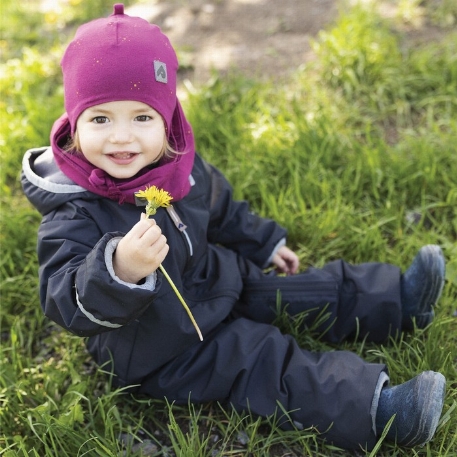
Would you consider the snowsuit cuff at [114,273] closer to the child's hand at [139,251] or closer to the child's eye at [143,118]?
the child's hand at [139,251]

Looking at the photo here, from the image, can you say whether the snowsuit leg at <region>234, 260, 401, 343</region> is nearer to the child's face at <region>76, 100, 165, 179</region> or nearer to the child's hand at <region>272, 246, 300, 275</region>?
the child's hand at <region>272, 246, 300, 275</region>

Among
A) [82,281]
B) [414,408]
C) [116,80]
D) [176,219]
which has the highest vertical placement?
[116,80]

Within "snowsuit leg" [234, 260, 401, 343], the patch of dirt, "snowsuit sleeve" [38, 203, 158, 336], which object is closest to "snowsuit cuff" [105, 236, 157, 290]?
"snowsuit sleeve" [38, 203, 158, 336]

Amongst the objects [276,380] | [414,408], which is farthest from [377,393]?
[276,380]

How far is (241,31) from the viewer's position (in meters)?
3.86

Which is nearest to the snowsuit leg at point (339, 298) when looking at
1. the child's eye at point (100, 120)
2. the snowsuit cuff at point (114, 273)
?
the snowsuit cuff at point (114, 273)

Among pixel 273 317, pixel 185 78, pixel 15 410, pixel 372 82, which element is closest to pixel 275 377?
pixel 273 317

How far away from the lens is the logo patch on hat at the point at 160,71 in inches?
65.1

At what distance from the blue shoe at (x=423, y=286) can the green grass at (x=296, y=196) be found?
Answer: 53 millimetres

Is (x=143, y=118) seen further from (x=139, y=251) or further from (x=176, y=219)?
(x=139, y=251)

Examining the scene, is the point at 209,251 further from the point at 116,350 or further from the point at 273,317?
the point at 116,350

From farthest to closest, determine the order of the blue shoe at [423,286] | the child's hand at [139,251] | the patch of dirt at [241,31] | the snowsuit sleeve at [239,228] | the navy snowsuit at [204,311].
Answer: the patch of dirt at [241,31]
the snowsuit sleeve at [239,228]
the blue shoe at [423,286]
the navy snowsuit at [204,311]
the child's hand at [139,251]

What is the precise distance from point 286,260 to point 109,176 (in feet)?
2.75

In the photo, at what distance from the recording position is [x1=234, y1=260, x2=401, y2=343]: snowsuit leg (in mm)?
2053
